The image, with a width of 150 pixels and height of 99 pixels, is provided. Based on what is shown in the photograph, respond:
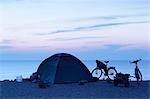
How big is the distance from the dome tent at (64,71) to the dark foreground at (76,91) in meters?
0.60

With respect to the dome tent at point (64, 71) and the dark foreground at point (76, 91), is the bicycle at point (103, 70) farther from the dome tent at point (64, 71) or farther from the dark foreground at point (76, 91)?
the dark foreground at point (76, 91)

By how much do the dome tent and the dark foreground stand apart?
597 mm

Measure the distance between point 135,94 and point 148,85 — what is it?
11.7 ft

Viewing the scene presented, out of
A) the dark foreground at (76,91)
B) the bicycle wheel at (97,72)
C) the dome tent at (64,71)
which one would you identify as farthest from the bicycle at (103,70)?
the dark foreground at (76,91)

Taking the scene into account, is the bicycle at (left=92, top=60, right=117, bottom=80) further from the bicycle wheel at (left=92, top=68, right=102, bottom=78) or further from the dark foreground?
the dark foreground

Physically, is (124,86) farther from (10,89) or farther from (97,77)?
(10,89)

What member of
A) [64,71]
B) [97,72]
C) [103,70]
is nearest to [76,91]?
[64,71]

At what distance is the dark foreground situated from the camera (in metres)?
17.3

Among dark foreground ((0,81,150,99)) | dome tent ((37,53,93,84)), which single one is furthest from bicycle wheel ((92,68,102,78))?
dark foreground ((0,81,150,99))

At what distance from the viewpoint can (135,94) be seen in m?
18.0

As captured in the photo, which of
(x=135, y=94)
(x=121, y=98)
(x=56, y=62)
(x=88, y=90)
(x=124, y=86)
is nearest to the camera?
(x=121, y=98)

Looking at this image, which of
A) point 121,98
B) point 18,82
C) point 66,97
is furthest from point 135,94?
point 18,82

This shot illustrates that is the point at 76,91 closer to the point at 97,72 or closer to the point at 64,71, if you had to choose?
the point at 64,71

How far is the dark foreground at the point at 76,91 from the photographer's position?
17.3 meters
